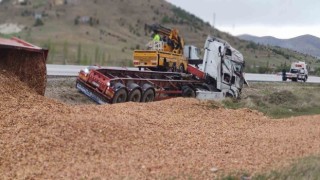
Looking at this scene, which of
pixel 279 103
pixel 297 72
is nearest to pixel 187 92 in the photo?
pixel 279 103

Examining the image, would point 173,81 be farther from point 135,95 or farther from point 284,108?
point 284,108

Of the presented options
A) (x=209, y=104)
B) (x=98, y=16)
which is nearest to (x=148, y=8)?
(x=98, y=16)

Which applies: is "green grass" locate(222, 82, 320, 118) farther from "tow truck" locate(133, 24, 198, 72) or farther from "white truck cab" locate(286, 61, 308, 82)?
"white truck cab" locate(286, 61, 308, 82)

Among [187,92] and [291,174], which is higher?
[187,92]

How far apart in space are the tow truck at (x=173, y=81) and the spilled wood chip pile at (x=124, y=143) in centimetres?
515

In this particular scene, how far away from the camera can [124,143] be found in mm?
10211

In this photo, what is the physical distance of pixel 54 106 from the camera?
466 inches

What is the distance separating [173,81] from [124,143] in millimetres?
13169

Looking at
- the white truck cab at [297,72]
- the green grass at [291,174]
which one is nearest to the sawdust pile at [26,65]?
the green grass at [291,174]

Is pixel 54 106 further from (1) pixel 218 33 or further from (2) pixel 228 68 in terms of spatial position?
(1) pixel 218 33

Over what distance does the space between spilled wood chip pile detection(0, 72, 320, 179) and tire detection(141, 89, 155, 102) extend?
6.09m

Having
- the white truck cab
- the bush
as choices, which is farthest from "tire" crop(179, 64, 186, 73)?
the bush

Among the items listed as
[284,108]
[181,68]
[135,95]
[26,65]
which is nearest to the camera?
[26,65]

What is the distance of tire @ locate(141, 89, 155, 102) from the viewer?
20.3m
